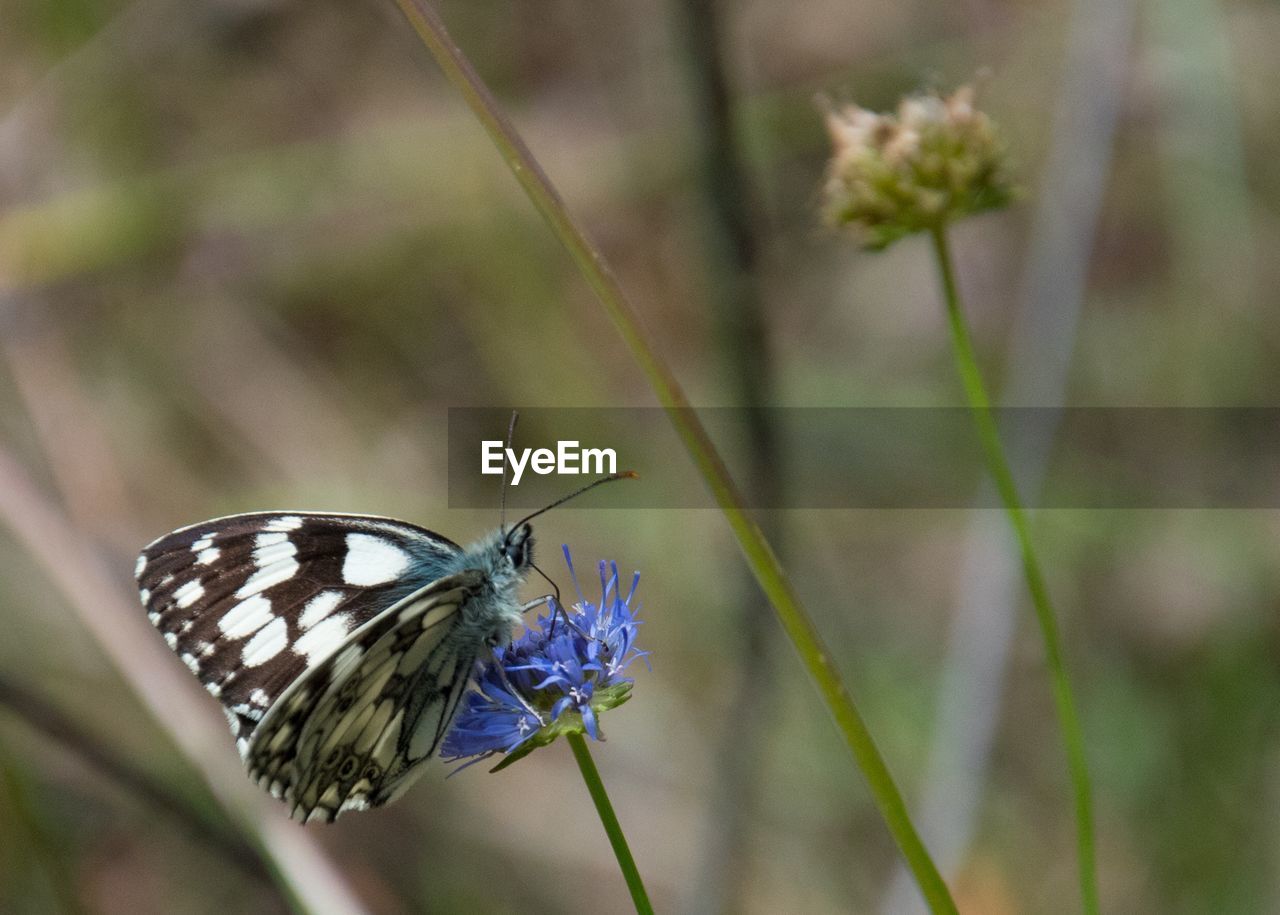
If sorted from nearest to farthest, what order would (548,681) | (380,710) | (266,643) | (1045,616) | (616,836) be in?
(616,836) → (1045,616) → (548,681) → (380,710) → (266,643)

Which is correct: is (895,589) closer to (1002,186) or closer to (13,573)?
(1002,186)

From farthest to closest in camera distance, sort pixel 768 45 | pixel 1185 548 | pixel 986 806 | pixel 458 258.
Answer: pixel 768 45, pixel 458 258, pixel 1185 548, pixel 986 806

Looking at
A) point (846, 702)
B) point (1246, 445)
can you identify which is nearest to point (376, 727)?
point (846, 702)

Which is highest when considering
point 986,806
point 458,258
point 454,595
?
point 458,258

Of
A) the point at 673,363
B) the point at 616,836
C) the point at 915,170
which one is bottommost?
the point at 616,836

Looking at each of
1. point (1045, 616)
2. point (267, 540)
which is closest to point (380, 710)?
point (267, 540)

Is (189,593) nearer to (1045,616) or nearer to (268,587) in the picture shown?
(268,587)

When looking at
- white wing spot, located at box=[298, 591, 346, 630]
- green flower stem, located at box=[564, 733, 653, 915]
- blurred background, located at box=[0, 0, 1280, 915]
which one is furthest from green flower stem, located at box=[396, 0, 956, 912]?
blurred background, located at box=[0, 0, 1280, 915]

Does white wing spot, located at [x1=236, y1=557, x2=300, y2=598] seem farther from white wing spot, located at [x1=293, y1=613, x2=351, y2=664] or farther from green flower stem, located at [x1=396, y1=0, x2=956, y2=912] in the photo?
green flower stem, located at [x1=396, y1=0, x2=956, y2=912]
